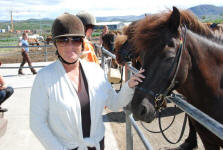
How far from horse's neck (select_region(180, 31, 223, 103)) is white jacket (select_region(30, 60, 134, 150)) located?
3.31 ft

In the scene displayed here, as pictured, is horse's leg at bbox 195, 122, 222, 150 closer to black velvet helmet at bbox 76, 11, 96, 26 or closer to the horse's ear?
the horse's ear

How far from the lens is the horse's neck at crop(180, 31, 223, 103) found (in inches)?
76.1

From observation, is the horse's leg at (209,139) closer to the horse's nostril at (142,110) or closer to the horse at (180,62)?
the horse at (180,62)

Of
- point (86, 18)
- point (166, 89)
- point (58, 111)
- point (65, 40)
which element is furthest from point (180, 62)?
point (86, 18)

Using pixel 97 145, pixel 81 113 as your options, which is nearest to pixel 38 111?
pixel 81 113

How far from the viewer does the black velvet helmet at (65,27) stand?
1.43 meters

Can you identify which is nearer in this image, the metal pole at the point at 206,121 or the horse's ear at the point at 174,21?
the metal pole at the point at 206,121

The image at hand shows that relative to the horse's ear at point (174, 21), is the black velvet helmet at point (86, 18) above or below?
above

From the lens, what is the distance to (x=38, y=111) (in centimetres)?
138

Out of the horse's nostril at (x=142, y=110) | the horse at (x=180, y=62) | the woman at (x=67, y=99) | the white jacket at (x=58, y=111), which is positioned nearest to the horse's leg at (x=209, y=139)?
the horse at (x=180, y=62)

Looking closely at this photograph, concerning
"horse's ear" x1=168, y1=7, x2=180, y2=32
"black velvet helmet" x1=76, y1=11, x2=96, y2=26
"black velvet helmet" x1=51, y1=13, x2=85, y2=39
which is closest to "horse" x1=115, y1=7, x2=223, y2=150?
"horse's ear" x1=168, y1=7, x2=180, y2=32

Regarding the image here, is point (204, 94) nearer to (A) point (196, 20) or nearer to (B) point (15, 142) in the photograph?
(A) point (196, 20)

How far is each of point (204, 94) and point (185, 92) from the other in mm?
181

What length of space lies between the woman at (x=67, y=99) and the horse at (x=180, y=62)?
0.15 meters
